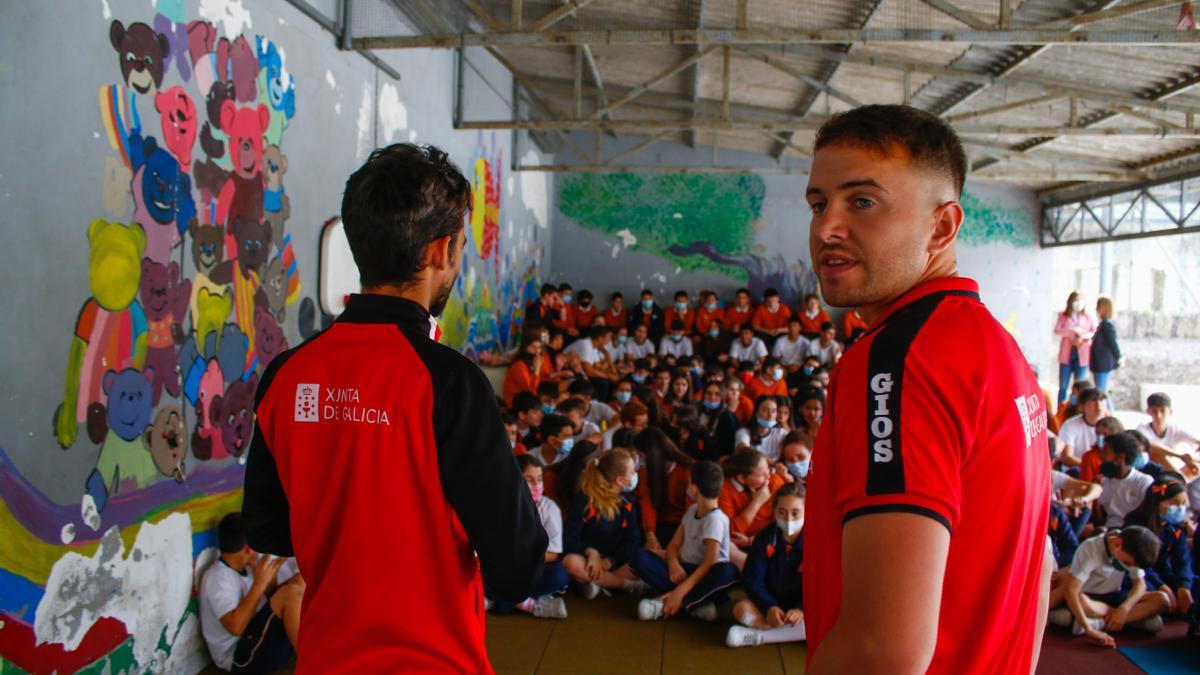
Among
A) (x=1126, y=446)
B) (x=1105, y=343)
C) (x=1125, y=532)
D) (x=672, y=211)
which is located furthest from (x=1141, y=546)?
(x=672, y=211)

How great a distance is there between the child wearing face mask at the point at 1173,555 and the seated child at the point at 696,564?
8.80 ft

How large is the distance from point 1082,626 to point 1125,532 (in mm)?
597

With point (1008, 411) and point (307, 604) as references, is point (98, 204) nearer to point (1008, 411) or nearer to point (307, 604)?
point (307, 604)

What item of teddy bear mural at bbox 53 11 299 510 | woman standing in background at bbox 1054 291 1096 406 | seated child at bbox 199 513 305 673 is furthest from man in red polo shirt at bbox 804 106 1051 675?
woman standing in background at bbox 1054 291 1096 406

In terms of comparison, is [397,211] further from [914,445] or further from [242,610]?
[242,610]

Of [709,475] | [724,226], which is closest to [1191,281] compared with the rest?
[724,226]

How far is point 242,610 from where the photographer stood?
12.4ft

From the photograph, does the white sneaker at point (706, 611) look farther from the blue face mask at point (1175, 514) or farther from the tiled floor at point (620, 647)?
the blue face mask at point (1175, 514)

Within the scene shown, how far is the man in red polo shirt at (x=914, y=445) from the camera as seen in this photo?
918mm

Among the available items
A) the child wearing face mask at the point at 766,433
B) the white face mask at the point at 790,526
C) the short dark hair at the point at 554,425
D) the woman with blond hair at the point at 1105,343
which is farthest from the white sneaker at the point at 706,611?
the woman with blond hair at the point at 1105,343

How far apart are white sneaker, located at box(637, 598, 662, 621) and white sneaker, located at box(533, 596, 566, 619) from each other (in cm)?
47

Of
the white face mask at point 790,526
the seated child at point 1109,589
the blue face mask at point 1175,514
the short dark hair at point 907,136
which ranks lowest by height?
the seated child at point 1109,589

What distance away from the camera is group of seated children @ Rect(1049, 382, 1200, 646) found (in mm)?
4680

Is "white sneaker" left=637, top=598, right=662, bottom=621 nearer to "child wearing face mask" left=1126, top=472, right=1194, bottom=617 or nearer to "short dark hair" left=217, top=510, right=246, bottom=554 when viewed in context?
"short dark hair" left=217, top=510, right=246, bottom=554
